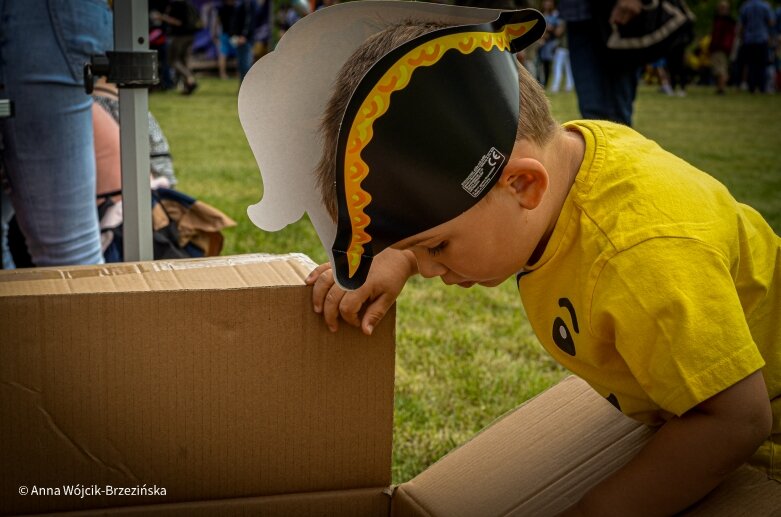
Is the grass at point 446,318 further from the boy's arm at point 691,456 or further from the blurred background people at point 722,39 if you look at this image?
the blurred background people at point 722,39

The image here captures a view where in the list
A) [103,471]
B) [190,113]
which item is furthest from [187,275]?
[190,113]

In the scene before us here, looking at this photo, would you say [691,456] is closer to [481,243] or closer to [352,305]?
[481,243]

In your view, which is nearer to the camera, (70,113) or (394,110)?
(394,110)

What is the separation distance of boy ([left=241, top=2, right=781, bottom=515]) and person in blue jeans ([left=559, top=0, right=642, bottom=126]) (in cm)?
194

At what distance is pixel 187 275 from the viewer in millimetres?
1291

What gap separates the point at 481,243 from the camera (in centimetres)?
106

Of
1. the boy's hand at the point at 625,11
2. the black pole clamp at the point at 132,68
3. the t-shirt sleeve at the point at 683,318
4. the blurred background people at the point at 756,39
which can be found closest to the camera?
the t-shirt sleeve at the point at 683,318

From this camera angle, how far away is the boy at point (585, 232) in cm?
94

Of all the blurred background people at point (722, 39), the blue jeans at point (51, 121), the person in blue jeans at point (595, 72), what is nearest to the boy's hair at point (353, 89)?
the blue jeans at point (51, 121)

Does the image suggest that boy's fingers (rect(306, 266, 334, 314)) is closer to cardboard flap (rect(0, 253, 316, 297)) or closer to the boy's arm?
cardboard flap (rect(0, 253, 316, 297))

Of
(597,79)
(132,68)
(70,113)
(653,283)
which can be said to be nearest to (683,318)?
(653,283)

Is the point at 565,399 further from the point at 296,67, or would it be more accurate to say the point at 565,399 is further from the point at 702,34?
the point at 702,34

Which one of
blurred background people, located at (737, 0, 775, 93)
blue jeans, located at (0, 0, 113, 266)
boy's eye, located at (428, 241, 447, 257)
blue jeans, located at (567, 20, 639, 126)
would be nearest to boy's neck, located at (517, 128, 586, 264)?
boy's eye, located at (428, 241, 447, 257)

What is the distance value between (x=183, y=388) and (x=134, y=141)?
545 millimetres
